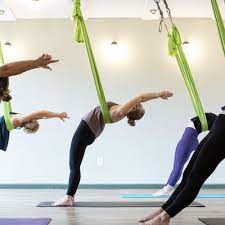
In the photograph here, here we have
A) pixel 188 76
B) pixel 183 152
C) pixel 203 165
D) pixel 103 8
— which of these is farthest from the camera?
pixel 103 8

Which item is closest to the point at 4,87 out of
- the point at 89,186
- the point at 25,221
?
the point at 25,221

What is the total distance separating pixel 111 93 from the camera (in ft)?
22.2

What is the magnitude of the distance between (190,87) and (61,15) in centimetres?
376

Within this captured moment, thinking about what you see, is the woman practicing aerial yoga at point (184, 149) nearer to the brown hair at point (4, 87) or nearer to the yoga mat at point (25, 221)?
the yoga mat at point (25, 221)

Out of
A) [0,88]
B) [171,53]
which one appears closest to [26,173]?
[171,53]

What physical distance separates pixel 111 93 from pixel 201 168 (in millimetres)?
4708

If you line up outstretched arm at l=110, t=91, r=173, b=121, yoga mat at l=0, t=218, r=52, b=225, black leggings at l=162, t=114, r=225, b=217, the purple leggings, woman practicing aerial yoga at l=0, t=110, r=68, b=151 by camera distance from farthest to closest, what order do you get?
the purple leggings → woman practicing aerial yoga at l=0, t=110, r=68, b=151 → outstretched arm at l=110, t=91, r=173, b=121 → yoga mat at l=0, t=218, r=52, b=225 → black leggings at l=162, t=114, r=225, b=217

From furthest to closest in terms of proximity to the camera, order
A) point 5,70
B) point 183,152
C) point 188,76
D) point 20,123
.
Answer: point 183,152
point 188,76
point 20,123
point 5,70

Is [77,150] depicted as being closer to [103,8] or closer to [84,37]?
[84,37]

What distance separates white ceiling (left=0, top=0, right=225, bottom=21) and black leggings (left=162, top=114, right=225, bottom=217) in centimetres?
446

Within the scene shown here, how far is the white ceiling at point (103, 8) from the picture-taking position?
6.27 metres

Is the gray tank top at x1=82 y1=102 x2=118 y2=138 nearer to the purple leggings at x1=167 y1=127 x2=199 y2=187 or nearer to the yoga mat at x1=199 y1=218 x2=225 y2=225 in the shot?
the purple leggings at x1=167 y1=127 x2=199 y2=187

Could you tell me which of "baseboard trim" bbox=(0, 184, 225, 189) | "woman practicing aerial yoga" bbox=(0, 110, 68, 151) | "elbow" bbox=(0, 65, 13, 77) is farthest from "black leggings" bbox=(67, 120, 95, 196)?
"baseboard trim" bbox=(0, 184, 225, 189)

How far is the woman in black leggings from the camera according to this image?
6.89ft
